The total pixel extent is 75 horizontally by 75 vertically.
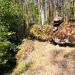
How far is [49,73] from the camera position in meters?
16.5

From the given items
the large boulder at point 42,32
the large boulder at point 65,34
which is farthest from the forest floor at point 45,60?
the large boulder at point 42,32

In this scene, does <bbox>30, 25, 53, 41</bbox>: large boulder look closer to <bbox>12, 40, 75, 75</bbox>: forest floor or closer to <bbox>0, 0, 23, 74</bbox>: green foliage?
<bbox>12, 40, 75, 75</bbox>: forest floor

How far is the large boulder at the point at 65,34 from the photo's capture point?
2059 cm

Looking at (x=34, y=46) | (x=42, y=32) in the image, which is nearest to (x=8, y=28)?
(x=34, y=46)

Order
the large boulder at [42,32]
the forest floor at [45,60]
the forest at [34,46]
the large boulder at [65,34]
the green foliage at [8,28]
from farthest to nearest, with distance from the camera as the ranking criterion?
the large boulder at [42,32] < the large boulder at [65,34] < the green foliage at [8,28] < the forest at [34,46] < the forest floor at [45,60]

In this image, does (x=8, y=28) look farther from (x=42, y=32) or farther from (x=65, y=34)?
(x=65, y=34)

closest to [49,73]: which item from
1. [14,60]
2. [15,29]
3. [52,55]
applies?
[52,55]

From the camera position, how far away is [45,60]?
18.3 m

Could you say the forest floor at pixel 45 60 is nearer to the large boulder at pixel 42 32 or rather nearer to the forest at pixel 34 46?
the forest at pixel 34 46

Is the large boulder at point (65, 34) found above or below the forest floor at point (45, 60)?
above

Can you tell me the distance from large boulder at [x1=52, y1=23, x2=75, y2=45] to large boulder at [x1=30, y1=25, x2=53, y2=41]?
3.16 ft

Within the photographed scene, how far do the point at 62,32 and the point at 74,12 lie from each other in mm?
29645

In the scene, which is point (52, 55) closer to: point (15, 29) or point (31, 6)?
point (15, 29)

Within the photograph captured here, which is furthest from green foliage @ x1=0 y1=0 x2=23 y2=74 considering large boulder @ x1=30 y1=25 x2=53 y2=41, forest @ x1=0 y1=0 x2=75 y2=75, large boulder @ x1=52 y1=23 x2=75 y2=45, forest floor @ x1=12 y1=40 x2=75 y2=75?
large boulder @ x1=52 y1=23 x2=75 y2=45
